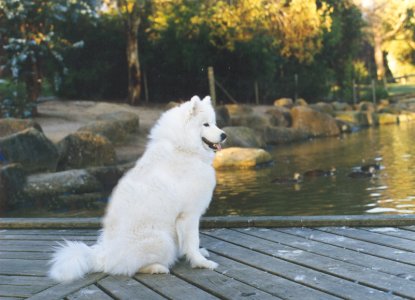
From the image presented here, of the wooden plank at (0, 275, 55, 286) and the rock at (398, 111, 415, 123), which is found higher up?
the wooden plank at (0, 275, 55, 286)

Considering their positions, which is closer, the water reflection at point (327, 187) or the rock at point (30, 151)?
the water reflection at point (327, 187)

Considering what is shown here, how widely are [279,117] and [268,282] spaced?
914 inches

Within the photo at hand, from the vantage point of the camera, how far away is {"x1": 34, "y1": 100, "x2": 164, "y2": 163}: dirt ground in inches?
742

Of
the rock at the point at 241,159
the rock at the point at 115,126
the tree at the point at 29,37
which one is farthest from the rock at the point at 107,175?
the tree at the point at 29,37

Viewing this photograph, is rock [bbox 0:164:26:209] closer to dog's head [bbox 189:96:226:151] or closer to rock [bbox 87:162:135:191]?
rock [bbox 87:162:135:191]

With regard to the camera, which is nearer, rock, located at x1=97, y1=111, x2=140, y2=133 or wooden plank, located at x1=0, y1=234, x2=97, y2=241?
wooden plank, located at x1=0, y1=234, x2=97, y2=241

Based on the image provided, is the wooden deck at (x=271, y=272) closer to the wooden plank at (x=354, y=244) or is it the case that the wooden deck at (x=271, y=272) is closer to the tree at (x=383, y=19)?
the wooden plank at (x=354, y=244)

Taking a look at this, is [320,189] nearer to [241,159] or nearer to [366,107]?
[241,159]

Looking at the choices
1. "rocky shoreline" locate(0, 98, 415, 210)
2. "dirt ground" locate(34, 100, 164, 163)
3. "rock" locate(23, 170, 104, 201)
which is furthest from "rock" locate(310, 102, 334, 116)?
"rock" locate(23, 170, 104, 201)

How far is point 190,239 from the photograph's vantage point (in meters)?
4.59

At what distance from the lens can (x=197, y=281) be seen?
4164mm

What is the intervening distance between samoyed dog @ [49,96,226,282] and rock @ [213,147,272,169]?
12075 mm

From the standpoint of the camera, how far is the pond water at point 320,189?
10344 mm

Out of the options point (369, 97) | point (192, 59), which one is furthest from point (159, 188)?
point (369, 97)
